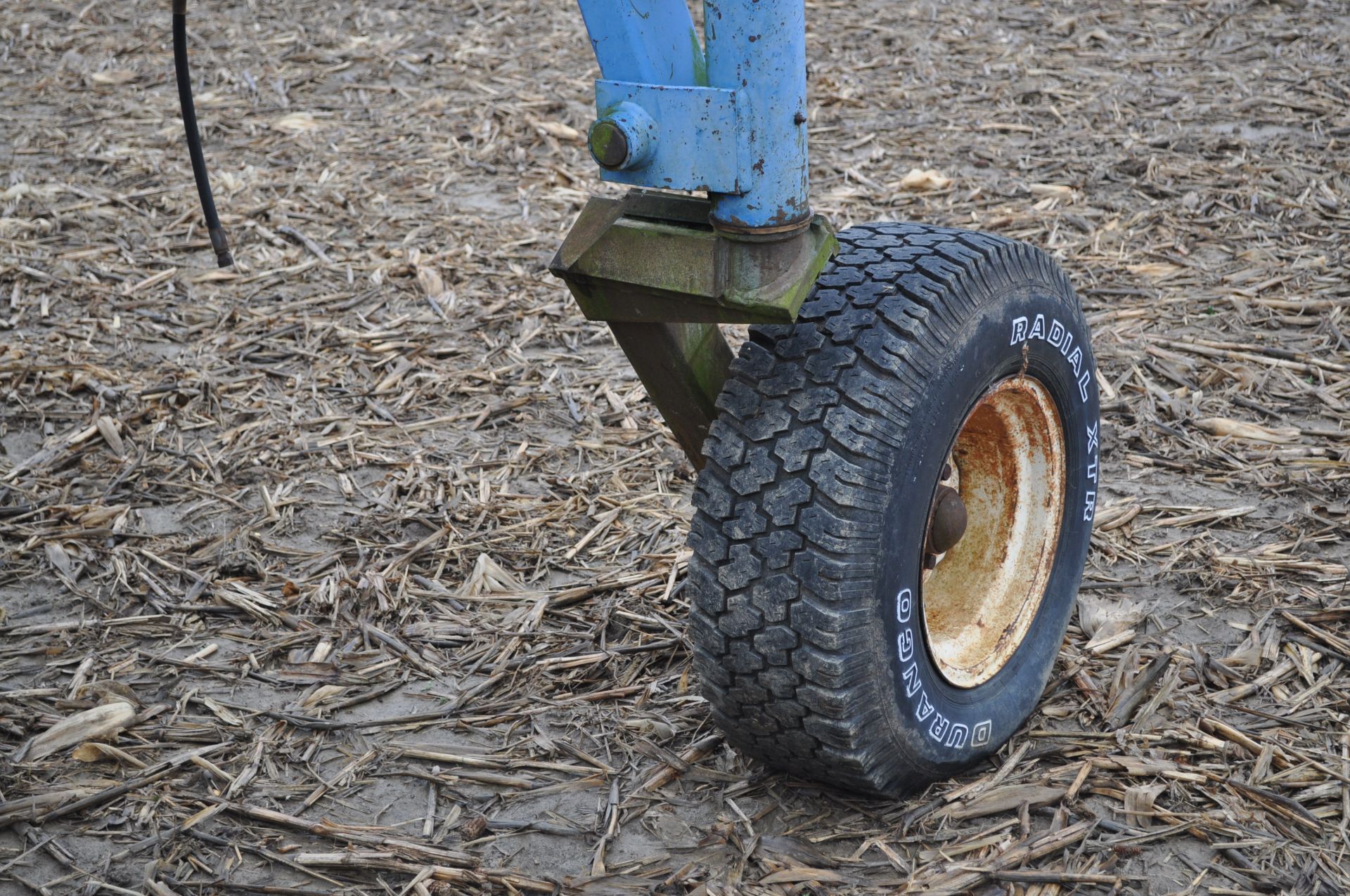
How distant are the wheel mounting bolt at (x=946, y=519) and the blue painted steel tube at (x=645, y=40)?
102cm

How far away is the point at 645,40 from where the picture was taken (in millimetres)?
2342

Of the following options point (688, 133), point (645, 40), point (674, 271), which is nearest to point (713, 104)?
point (688, 133)

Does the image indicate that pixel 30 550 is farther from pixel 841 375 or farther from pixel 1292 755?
pixel 1292 755

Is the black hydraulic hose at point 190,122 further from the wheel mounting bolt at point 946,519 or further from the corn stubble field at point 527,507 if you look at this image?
the wheel mounting bolt at point 946,519

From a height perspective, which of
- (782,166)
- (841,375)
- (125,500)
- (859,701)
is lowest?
(125,500)

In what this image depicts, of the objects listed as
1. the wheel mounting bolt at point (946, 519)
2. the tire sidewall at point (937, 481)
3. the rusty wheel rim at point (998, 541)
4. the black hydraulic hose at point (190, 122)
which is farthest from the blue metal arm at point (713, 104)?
the black hydraulic hose at point (190, 122)

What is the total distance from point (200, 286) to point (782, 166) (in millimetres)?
4201

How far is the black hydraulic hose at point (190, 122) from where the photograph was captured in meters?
3.17

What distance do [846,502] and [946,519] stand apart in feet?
1.47

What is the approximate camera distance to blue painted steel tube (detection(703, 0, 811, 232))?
7.33 ft

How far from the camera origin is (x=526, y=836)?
2.72 m

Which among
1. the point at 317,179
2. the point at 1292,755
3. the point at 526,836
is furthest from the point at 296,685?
the point at 317,179

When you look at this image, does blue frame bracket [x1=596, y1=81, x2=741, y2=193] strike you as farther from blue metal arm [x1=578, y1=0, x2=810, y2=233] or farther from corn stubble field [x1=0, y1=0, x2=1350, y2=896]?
corn stubble field [x1=0, y1=0, x2=1350, y2=896]

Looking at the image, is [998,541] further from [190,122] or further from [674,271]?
[190,122]
